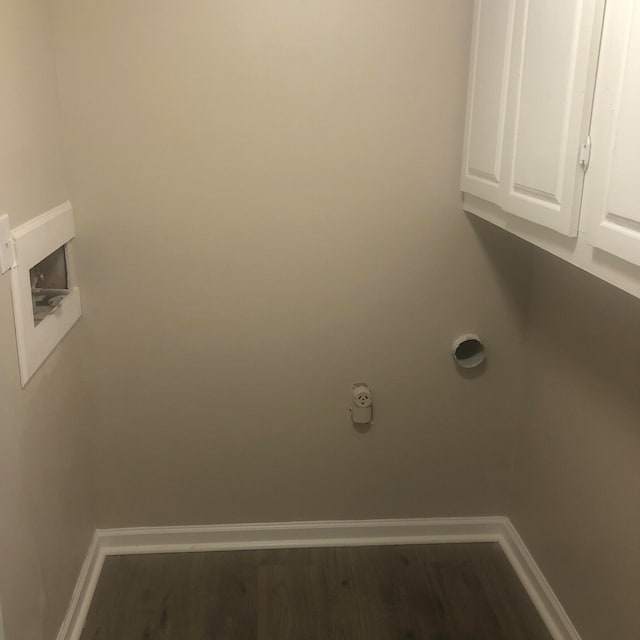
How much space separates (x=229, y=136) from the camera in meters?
2.10

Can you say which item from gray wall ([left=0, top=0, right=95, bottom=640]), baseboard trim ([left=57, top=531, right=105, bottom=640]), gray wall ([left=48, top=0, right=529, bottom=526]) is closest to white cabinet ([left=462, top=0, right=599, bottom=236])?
gray wall ([left=48, top=0, right=529, bottom=526])

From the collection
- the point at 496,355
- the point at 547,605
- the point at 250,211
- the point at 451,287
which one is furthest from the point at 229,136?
the point at 547,605

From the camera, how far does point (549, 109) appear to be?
1.45 meters

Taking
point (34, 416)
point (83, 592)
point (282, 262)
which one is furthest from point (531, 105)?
point (83, 592)

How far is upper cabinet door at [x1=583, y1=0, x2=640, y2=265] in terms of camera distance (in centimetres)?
115

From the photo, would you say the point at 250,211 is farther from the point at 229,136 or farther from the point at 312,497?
the point at 312,497

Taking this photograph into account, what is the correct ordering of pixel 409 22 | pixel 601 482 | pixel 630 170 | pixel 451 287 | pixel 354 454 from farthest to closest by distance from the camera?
pixel 354 454
pixel 451 287
pixel 409 22
pixel 601 482
pixel 630 170

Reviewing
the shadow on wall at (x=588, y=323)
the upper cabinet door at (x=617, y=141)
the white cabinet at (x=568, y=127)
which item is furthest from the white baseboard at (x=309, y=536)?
the upper cabinet door at (x=617, y=141)

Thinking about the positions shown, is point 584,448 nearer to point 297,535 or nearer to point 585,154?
point 585,154

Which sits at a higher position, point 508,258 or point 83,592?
point 508,258

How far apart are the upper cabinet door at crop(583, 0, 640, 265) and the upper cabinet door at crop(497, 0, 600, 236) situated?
4 centimetres

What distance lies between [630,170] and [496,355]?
1274mm

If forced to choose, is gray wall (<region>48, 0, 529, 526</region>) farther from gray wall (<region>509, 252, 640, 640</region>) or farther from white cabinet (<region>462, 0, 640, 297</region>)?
white cabinet (<region>462, 0, 640, 297</region>)

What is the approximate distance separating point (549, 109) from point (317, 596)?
5.42ft
